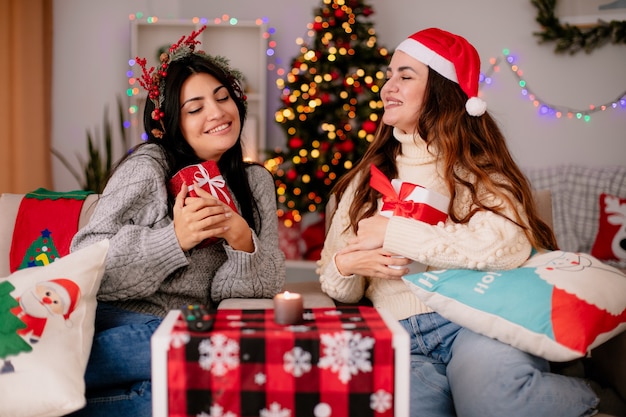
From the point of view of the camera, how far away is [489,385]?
1.41 metres

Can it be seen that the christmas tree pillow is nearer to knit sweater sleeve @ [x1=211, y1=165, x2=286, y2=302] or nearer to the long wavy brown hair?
knit sweater sleeve @ [x1=211, y1=165, x2=286, y2=302]

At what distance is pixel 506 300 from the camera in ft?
4.75

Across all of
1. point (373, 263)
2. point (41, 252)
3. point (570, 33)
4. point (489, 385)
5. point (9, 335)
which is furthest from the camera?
point (570, 33)

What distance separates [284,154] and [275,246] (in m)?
1.84

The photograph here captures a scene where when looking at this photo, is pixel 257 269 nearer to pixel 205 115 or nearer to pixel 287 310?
pixel 205 115

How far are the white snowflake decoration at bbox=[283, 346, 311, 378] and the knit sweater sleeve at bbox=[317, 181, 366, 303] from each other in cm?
64

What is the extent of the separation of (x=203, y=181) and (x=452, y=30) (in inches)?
114

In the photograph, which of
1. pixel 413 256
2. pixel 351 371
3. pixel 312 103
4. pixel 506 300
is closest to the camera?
pixel 351 371

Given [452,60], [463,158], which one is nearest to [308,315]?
[463,158]

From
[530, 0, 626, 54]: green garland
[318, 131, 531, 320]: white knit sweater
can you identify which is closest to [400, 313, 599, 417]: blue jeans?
[318, 131, 531, 320]: white knit sweater

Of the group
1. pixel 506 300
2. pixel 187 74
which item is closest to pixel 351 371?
pixel 506 300

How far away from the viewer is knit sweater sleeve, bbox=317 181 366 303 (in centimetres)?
182

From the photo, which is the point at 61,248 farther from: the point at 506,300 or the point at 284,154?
the point at 284,154

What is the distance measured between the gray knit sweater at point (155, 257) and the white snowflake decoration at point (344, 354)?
0.64 metres
